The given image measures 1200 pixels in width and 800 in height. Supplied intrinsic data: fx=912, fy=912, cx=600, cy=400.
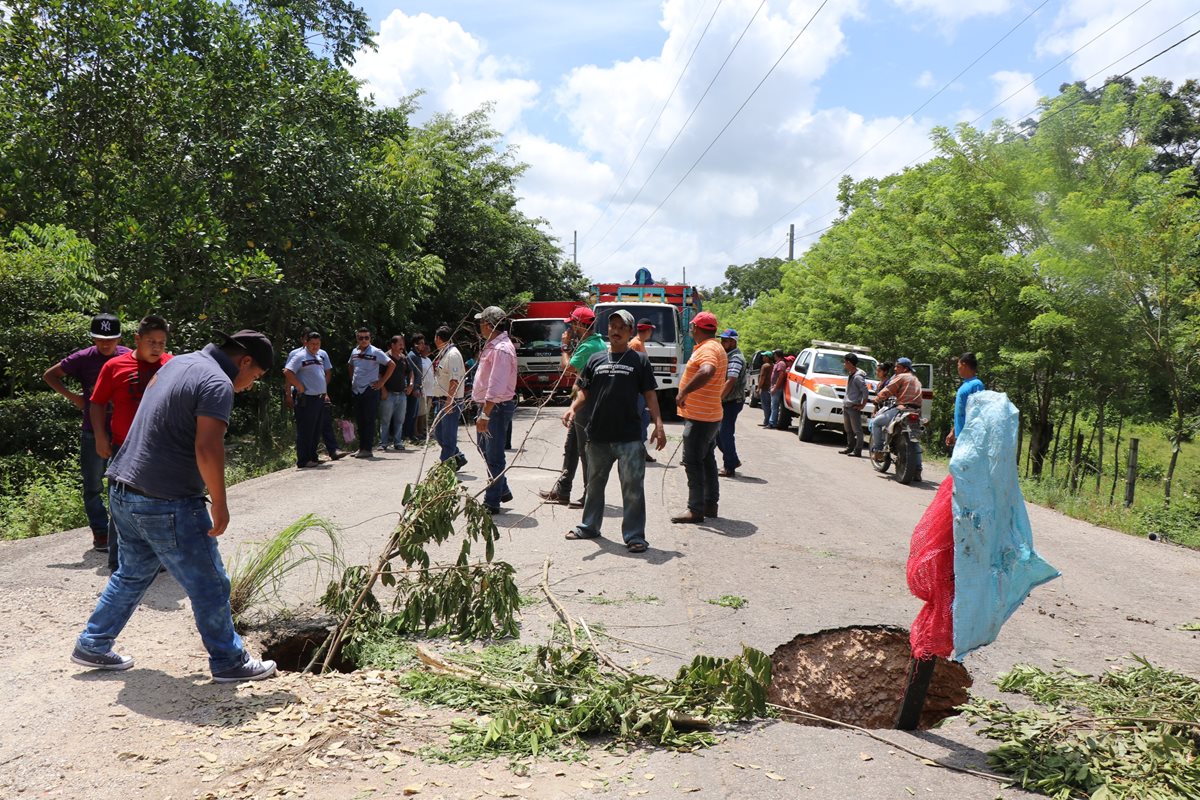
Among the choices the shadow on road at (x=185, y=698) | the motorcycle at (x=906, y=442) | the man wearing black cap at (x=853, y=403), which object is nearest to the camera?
the shadow on road at (x=185, y=698)

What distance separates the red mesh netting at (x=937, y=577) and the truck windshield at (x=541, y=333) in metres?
20.2

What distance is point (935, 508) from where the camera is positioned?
12.7 ft

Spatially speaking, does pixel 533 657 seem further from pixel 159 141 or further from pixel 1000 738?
pixel 159 141

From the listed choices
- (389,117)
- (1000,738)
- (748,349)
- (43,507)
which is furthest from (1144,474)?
(748,349)

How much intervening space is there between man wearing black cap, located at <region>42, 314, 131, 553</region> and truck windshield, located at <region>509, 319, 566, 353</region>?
1732cm

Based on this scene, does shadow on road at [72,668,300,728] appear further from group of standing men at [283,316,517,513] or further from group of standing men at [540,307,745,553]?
group of standing men at [540,307,745,553]

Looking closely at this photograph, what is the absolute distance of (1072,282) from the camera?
568 inches

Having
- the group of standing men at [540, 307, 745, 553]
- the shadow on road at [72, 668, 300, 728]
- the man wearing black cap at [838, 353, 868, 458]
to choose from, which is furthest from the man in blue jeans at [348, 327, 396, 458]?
the shadow on road at [72, 668, 300, 728]

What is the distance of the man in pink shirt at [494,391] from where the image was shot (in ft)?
27.5

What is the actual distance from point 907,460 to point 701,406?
6.33 metres

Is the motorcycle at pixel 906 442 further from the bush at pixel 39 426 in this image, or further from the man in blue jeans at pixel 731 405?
the bush at pixel 39 426

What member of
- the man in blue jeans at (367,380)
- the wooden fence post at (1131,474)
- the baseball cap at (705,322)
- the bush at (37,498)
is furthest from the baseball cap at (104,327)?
the wooden fence post at (1131,474)

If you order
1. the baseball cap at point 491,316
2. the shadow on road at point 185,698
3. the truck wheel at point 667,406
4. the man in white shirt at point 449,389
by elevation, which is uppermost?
the baseball cap at point 491,316

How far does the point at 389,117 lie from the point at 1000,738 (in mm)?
20193
